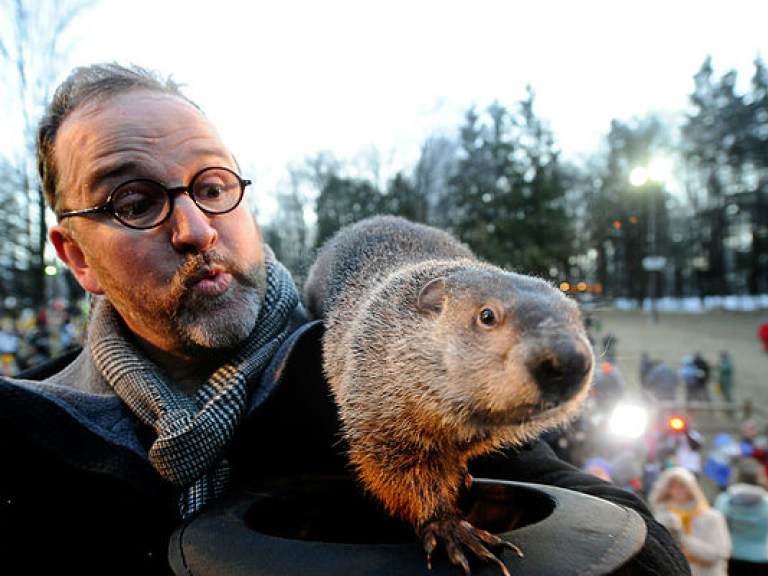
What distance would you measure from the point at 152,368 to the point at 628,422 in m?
8.07

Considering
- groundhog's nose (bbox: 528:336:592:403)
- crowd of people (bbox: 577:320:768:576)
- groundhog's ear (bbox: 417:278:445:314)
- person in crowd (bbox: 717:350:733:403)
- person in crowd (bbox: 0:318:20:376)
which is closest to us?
groundhog's nose (bbox: 528:336:592:403)

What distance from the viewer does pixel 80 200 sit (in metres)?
2.19

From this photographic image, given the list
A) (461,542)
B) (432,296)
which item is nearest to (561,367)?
(461,542)

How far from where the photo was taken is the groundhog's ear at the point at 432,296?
204cm

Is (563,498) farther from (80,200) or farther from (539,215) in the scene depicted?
(539,215)

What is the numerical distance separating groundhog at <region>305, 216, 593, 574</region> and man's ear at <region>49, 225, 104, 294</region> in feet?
3.42

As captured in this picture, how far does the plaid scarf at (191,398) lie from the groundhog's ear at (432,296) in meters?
0.64

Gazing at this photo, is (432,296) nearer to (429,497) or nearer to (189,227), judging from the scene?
(429,497)

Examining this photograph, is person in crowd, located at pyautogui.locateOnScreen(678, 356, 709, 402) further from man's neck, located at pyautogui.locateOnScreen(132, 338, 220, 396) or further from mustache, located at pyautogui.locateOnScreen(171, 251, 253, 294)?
mustache, located at pyautogui.locateOnScreen(171, 251, 253, 294)

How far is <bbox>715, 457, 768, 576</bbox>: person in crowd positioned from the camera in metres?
5.80

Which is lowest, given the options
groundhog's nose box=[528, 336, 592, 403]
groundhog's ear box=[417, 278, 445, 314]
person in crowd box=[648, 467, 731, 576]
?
person in crowd box=[648, 467, 731, 576]

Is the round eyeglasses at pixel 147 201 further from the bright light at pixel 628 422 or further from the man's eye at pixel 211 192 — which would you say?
the bright light at pixel 628 422

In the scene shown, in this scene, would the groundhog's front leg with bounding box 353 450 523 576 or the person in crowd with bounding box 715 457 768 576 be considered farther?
the person in crowd with bounding box 715 457 768 576

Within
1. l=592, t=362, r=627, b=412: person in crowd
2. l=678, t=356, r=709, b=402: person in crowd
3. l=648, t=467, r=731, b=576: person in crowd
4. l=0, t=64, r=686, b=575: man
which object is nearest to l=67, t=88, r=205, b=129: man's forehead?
l=0, t=64, r=686, b=575: man
